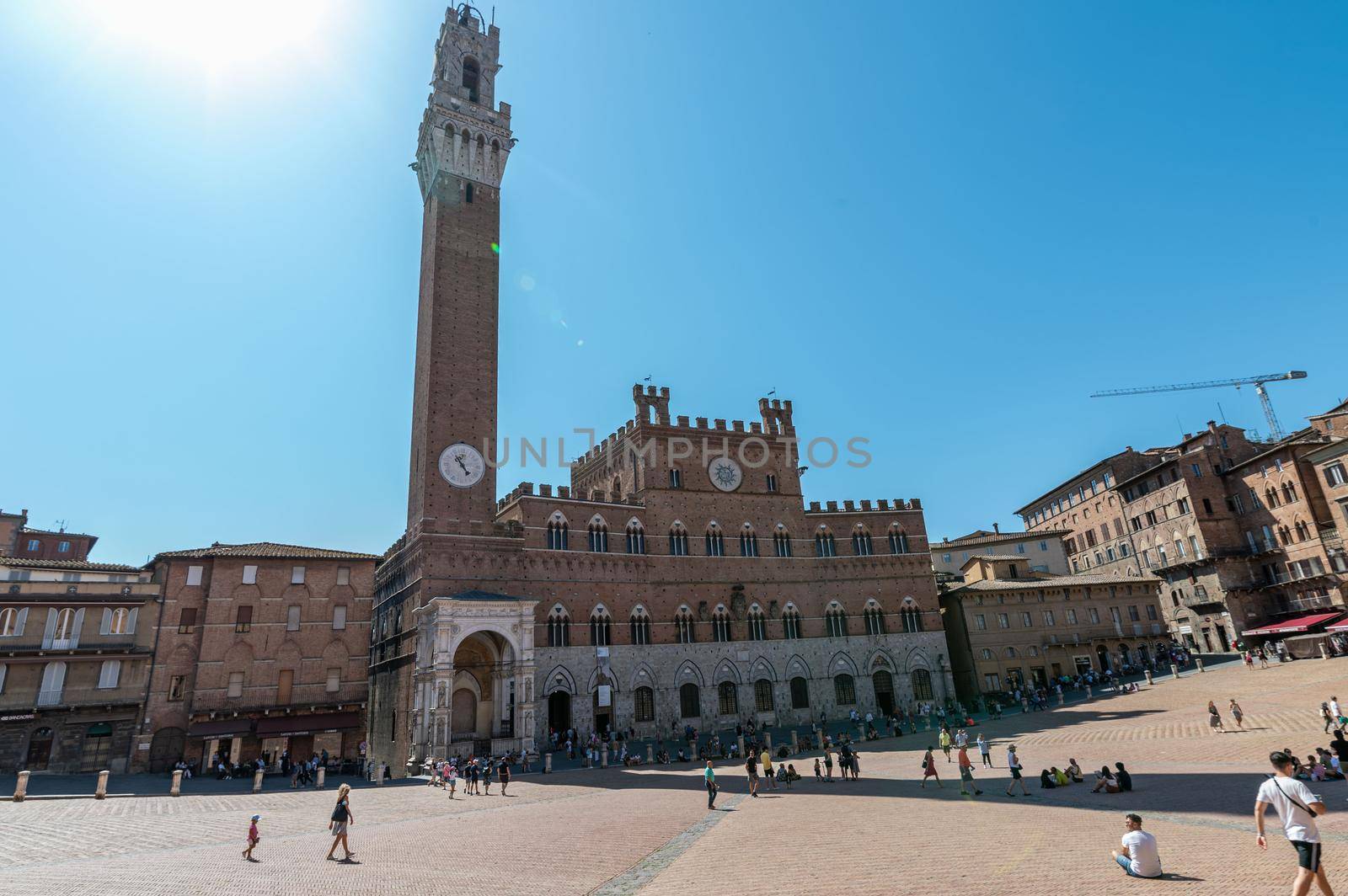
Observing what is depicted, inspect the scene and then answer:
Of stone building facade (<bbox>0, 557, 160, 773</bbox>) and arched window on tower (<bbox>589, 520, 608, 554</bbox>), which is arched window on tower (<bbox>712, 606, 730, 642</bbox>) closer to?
arched window on tower (<bbox>589, 520, 608, 554</bbox>)

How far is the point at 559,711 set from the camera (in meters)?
38.5

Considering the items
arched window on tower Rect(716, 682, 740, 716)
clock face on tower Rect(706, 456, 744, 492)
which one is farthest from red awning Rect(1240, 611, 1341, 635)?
clock face on tower Rect(706, 456, 744, 492)

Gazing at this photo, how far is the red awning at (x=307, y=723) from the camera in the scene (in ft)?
117

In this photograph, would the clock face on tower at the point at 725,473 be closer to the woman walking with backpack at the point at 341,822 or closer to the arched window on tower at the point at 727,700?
the arched window on tower at the point at 727,700

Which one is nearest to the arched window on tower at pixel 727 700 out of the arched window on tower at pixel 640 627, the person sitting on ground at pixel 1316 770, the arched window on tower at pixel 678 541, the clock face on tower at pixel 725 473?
the arched window on tower at pixel 640 627

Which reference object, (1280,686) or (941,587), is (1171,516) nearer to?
(941,587)

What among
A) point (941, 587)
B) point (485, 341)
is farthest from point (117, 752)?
point (941, 587)

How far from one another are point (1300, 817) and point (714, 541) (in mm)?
38661

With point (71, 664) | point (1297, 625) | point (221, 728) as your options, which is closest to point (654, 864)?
point (221, 728)

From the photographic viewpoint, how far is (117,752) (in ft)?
111

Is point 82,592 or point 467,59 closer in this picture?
point 82,592

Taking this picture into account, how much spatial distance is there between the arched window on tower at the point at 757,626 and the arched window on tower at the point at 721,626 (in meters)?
1.61

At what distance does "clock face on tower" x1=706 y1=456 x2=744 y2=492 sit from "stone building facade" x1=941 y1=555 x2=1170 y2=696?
1702 centimetres

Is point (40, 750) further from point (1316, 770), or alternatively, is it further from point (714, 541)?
point (1316, 770)
